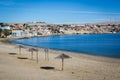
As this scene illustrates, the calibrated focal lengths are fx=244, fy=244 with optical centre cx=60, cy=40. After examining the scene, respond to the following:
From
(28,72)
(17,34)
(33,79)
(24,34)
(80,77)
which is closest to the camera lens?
(33,79)

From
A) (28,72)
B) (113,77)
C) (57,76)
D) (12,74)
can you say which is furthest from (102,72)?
(12,74)

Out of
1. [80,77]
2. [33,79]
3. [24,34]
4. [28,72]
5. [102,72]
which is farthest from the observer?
[24,34]

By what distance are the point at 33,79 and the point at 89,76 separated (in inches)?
211

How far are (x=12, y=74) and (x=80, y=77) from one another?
19.7 ft

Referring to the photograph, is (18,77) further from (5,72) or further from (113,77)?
(113,77)

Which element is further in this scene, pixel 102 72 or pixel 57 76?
pixel 102 72

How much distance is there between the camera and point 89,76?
22188 mm

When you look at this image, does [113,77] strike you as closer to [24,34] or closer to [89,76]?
[89,76]

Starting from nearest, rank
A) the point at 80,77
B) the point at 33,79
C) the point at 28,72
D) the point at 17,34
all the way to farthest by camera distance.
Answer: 1. the point at 33,79
2. the point at 80,77
3. the point at 28,72
4. the point at 17,34

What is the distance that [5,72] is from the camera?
22.4 m

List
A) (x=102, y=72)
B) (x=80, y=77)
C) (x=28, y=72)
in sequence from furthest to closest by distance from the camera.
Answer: (x=102, y=72) < (x=28, y=72) < (x=80, y=77)

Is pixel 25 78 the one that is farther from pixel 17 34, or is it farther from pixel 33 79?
pixel 17 34

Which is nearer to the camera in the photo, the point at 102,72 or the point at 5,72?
the point at 5,72

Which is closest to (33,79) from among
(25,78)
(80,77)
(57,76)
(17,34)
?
(25,78)
